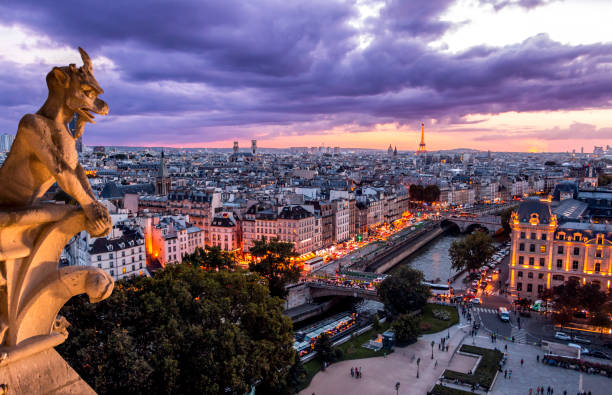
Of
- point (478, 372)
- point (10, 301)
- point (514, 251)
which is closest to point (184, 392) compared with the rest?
point (10, 301)

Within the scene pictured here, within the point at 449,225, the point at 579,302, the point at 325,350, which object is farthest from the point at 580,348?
the point at 449,225

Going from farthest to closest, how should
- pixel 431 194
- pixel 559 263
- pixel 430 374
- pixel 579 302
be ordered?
pixel 431 194 → pixel 559 263 → pixel 579 302 → pixel 430 374

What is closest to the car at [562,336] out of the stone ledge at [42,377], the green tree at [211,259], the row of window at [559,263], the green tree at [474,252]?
the row of window at [559,263]

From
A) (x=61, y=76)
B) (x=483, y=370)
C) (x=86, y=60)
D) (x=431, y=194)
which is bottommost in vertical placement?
(x=483, y=370)

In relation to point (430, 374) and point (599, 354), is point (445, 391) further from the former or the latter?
Result: point (599, 354)

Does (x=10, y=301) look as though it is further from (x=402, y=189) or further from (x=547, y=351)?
(x=402, y=189)

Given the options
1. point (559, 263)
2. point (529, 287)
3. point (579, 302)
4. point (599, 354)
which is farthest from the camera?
point (529, 287)

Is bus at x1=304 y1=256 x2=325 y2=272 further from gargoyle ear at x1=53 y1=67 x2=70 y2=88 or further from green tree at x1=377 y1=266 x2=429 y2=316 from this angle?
gargoyle ear at x1=53 y1=67 x2=70 y2=88
